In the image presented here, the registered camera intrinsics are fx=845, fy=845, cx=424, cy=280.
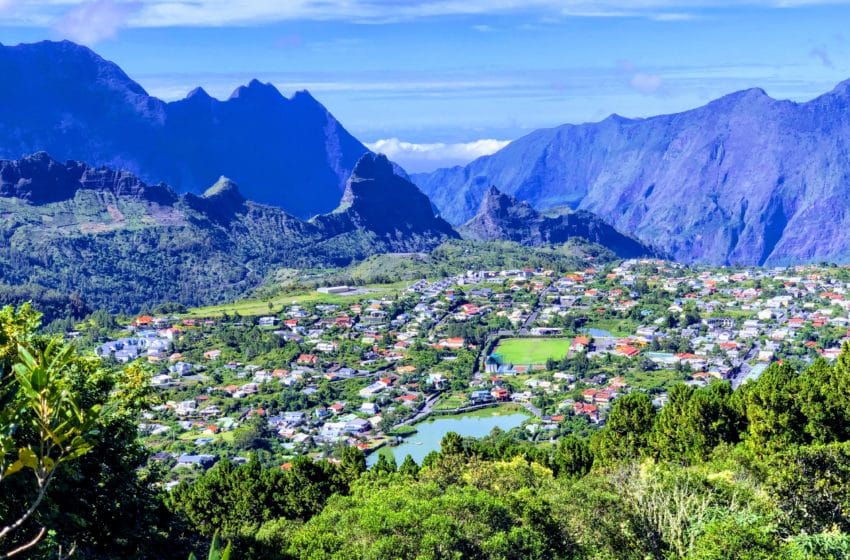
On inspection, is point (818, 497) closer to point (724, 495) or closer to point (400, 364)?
point (724, 495)

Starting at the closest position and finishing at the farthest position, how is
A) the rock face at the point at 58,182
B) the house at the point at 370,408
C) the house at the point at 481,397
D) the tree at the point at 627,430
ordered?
the tree at the point at 627,430 → the house at the point at 370,408 → the house at the point at 481,397 → the rock face at the point at 58,182

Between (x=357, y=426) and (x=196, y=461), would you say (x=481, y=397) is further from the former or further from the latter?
(x=196, y=461)

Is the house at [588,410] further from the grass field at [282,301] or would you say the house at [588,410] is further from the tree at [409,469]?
the grass field at [282,301]

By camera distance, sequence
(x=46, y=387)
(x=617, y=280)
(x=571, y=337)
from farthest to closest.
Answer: (x=617, y=280) → (x=571, y=337) → (x=46, y=387)

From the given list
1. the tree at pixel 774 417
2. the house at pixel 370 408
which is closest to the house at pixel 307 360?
the house at pixel 370 408

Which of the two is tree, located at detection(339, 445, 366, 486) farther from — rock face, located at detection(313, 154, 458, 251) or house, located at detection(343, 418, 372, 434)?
rock face, located at detection(313, 154, 458, 251)

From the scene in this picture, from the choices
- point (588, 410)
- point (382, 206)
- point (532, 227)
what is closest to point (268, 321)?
point (588, 410)

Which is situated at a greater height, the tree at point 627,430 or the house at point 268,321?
the tree at point 627,430

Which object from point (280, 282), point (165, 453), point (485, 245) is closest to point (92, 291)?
point (280, 282)

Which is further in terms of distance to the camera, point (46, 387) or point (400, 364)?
point (400, 364)
